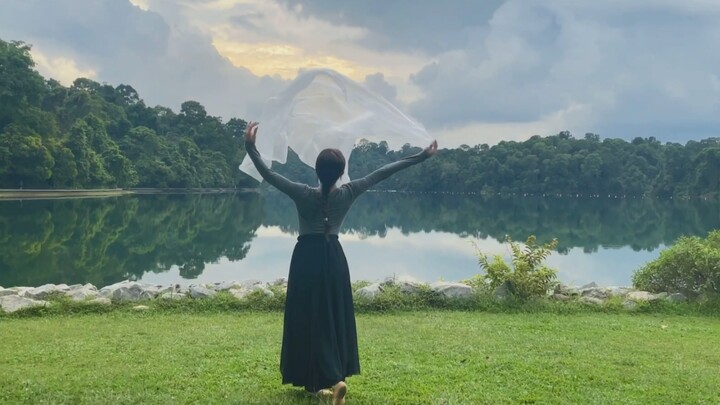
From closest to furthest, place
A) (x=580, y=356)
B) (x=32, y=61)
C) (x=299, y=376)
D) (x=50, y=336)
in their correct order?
(x=299, y=376) < (x=580, y=356) < (x=50, y=336) < (x=32, y=61)

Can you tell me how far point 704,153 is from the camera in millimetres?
65375

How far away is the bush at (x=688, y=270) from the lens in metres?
9.20

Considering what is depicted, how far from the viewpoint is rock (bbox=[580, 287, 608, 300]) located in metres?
9.81

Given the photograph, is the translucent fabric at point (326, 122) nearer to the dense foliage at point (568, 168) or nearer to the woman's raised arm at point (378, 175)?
the woman's raised arm at point (378, 175)

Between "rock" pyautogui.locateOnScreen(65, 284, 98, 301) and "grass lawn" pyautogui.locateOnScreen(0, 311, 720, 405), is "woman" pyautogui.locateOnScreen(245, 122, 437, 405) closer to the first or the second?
"grass lawn" pyautogui.locateOnScreen(0, 311, 720, 405)

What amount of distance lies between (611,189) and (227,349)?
83413mm

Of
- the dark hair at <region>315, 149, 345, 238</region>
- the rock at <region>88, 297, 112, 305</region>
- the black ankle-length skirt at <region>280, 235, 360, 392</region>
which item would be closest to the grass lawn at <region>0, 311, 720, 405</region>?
the black ankle-length skirt at <region>280, 235, 360, 392</region>

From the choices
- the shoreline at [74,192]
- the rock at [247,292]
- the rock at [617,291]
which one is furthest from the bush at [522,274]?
the shoreline at [74,192]

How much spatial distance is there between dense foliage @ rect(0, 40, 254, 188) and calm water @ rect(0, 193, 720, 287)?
6884 millimetres

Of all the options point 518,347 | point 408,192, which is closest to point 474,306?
point 518,347

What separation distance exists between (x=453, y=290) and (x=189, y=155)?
206ft

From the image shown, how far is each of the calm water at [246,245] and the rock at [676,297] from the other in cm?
590

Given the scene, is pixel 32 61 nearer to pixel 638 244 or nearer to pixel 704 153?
pixel 638 244

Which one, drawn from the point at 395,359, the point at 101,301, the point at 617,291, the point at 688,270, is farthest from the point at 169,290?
the point at 688,270
